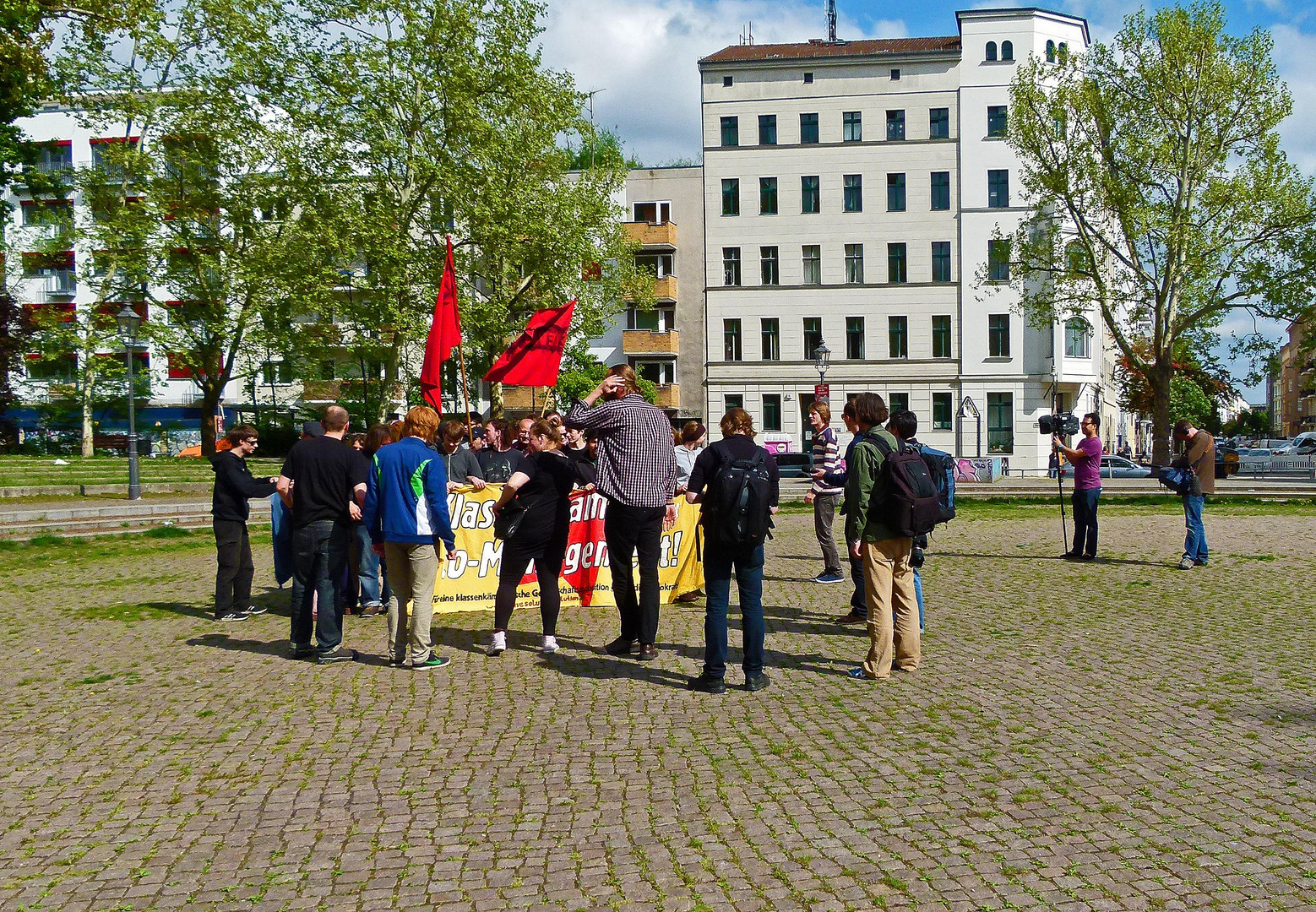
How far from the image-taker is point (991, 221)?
53969mm

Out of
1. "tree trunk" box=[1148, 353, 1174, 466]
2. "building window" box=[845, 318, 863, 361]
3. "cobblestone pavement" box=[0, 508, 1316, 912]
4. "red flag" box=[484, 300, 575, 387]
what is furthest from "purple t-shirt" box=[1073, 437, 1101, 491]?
"building window" box=[845, 318, 863, 361]

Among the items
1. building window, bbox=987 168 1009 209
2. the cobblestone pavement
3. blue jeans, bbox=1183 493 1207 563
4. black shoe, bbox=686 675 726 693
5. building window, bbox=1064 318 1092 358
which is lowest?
the cobblestone pavement

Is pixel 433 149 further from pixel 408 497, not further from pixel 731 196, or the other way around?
pixel 408 497

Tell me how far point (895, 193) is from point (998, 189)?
5143 mm

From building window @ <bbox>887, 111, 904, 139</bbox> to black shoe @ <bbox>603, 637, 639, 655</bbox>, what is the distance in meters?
51.3

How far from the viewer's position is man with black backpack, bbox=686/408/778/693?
6859 mm

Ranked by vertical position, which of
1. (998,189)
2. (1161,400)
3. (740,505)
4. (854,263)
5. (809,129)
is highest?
(809,129)

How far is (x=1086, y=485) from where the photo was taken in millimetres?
14125

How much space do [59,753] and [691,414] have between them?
51073 mm

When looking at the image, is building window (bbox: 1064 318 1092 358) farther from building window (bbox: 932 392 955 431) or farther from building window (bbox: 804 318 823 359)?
building window (bbox: 804 318 823 359)

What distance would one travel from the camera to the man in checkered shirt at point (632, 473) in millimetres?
7922

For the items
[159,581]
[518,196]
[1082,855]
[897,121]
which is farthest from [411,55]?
[1082,855]

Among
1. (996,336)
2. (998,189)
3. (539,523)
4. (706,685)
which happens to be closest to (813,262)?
(998,189)

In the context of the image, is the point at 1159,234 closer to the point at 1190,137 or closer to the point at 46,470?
the point at 1190,137
